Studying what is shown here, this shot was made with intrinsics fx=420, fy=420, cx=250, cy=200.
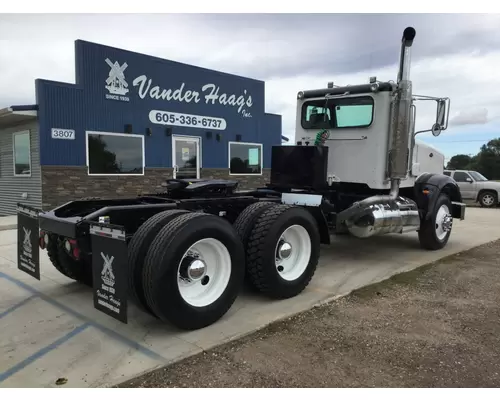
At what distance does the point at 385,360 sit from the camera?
3352mm

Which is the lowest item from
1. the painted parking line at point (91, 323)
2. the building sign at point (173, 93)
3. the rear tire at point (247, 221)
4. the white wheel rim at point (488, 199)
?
the painted parking line at point (91, 323)

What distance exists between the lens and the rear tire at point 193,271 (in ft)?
11.7

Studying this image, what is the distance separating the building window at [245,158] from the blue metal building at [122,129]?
1.5 inches

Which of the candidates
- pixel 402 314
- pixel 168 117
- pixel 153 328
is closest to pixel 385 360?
pixel 402 314

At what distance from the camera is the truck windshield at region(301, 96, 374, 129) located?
6660mm

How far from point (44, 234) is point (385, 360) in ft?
11.8

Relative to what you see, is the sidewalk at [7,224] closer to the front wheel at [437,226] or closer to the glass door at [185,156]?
the glass door at [185,156]

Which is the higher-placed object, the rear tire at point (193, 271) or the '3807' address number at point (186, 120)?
the '3807' address number at point (186, 120)

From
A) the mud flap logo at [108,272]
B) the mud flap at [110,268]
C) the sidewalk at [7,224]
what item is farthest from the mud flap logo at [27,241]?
the sidewalk at [7,224]

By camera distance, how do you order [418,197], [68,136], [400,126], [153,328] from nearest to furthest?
[153,328]
[400,126]
[418,197]
[68,136]

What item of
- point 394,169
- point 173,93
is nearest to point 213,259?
point 394,169

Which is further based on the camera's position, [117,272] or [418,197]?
[418,197]

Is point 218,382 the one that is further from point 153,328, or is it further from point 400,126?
point 400,126

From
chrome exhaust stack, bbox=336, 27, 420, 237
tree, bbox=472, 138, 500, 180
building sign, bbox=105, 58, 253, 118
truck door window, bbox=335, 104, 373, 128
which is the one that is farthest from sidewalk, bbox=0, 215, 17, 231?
tree, bbox=472, 138, 500, 180
